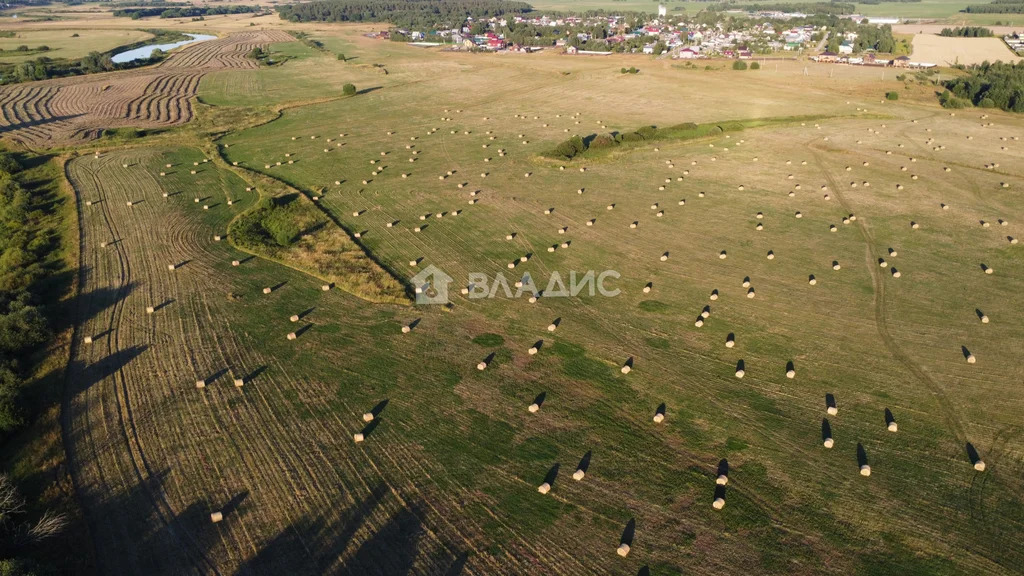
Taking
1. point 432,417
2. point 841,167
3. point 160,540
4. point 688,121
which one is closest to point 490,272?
point 432,417

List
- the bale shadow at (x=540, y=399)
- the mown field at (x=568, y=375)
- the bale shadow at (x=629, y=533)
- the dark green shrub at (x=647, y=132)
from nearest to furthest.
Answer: the bale shadow at (x=629, y=533), the mown field at (x=568, y=375), the bale shadow at (x=540, y=399), the dark green shrub at (x=647, y=132)

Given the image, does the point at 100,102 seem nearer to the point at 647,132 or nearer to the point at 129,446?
the point at 647,132

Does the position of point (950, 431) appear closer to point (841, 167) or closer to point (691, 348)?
point (691, 348)

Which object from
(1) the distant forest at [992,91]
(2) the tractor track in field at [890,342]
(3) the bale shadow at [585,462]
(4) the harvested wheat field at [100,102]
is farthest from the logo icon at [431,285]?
(1) the distant forest at [992,91]

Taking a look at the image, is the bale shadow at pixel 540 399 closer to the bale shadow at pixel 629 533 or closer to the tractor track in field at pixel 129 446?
the bale shadow at pixel 629 533

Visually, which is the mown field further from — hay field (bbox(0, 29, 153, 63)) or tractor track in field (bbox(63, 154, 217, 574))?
hay field (bbox(0, 29, 153, 63))
